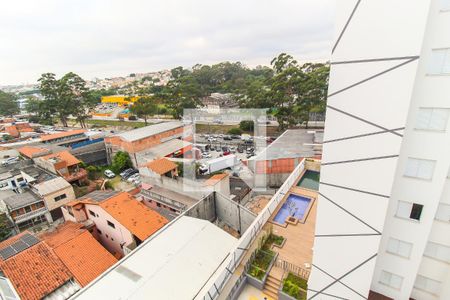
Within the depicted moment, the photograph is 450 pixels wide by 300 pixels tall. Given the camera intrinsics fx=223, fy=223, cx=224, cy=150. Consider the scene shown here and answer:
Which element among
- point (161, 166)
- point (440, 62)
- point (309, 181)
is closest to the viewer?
point (440, 62)

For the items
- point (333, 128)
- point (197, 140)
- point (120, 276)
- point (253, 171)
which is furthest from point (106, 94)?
point (333, 128)

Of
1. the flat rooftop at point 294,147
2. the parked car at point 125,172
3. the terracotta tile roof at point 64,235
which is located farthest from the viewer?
the parked car at point 125,172

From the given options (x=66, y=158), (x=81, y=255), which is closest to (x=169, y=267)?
(x=81, y=255)

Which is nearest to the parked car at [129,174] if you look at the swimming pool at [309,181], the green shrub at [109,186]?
the green shrub at [109,186]

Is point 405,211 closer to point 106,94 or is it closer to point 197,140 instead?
point 197,140

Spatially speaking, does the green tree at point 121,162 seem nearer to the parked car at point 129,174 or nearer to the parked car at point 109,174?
the parked car at point 109,174

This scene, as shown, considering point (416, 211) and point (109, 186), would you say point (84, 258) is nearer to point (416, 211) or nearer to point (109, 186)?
point (109, 186)
